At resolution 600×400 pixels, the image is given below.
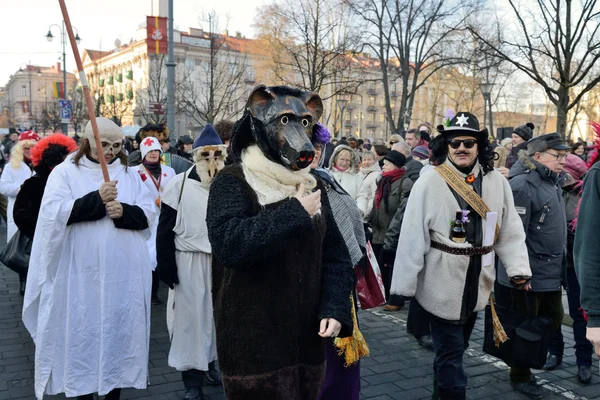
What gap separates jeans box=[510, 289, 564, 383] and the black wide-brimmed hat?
4.98ft

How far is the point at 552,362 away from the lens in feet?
17.1

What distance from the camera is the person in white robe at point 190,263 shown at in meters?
4.32

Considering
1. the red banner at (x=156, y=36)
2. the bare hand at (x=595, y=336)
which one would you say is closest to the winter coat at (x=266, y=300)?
the bare hand at (x=595, y=336)

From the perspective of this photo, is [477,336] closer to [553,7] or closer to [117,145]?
[117,145]

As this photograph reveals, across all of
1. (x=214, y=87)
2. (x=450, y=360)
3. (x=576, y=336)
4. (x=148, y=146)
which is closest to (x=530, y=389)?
(x=576, y=336)

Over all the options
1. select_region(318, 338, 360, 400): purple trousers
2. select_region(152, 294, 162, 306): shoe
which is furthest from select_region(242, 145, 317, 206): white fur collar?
select_region(152, 294, 162, 306): shoe

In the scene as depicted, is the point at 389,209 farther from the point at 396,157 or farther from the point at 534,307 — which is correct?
the point at 534,307

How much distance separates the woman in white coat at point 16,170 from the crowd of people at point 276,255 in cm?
326

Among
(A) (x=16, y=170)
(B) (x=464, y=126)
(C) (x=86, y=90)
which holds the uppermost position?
(C) (x=86, y=90)

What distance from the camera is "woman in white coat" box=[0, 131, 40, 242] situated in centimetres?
793

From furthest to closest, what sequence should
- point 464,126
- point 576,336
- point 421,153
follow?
point 421,153
point 576,336
point 464,126

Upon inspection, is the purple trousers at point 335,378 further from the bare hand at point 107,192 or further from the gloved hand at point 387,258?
the gloved hand at point 387,258

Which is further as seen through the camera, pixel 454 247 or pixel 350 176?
pixel 350 176

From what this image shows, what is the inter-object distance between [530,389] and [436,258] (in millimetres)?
1551
